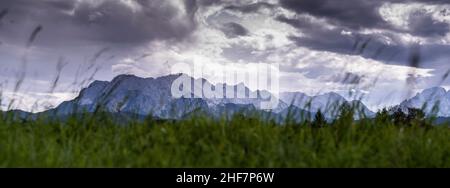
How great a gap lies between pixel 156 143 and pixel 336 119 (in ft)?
11.5

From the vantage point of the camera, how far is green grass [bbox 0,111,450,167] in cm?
821

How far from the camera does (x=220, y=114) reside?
9867 mm

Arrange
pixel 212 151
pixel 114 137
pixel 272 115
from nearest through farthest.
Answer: pixel 212 151
pixel 114 137
pixel 272 115

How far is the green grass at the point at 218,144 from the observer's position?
26.9 feet

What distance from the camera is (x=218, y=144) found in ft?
29.0

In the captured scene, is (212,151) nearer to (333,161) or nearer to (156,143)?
(156,143)

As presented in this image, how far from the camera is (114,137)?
9516 mm
